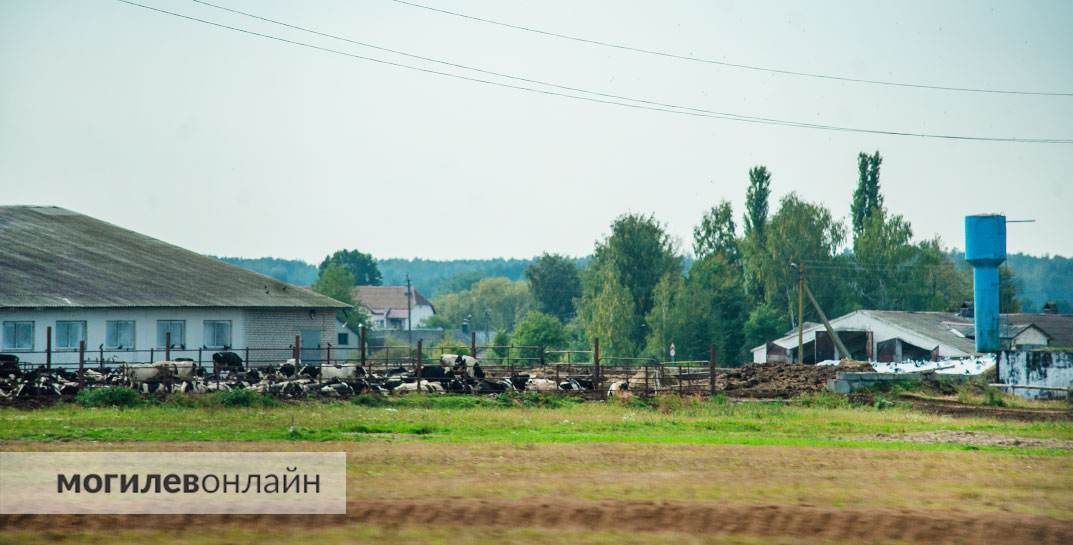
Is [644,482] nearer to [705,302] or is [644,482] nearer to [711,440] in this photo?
[711,440]

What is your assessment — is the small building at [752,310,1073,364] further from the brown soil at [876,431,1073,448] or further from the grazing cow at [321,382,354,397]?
the grazing cow at [321,382,354,397]

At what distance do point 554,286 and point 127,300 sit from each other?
10978 centimetres

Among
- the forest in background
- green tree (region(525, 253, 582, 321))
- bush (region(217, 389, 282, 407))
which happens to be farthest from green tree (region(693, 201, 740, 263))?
bush (region(217, 389, 282, 407))

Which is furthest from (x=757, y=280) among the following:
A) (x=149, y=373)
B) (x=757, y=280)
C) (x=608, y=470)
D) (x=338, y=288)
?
(x=608, y=470)

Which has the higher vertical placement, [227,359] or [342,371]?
[227,359]

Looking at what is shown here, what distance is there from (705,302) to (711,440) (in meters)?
75.5

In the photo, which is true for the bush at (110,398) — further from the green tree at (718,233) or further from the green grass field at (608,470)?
the green tree at (718,233)

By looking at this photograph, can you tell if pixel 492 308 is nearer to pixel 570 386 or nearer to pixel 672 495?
pixel 570 386

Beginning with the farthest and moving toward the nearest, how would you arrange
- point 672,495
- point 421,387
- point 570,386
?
point 570,386 < point 421,387 < point 672,495

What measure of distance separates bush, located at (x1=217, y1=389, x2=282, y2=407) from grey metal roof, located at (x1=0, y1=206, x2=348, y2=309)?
15.8 meters

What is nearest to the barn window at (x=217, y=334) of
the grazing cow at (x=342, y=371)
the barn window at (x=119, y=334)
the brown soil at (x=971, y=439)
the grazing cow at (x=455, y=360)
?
the barn window at (x=119, y=334)

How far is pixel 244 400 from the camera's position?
114ft

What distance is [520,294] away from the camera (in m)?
198

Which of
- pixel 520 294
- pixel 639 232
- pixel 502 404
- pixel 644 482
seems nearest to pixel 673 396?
pixel 502 404
